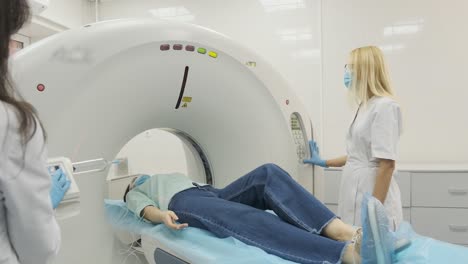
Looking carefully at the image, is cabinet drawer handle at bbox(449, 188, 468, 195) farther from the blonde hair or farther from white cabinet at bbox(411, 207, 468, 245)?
the blonde hair

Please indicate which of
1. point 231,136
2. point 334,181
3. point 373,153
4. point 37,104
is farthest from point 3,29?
point 334,181

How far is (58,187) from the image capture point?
3.07 ft

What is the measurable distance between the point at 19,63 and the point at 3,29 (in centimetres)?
64

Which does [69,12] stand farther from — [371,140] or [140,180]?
[371,140]

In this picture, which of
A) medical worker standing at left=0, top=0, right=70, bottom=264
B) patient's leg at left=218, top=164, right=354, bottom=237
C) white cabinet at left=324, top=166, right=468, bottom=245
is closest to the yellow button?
patient's leg at left=218, top=164, right=354, bottom=237

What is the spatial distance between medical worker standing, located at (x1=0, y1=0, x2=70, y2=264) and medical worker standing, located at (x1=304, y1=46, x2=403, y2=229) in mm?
1255

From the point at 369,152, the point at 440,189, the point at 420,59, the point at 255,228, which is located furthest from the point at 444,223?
the point at 255,228

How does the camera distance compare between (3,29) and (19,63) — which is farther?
(19,63)

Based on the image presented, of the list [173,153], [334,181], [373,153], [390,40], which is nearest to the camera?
[373,153]

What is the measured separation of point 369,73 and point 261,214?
2.60 feet

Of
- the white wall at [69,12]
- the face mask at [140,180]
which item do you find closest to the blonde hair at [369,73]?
the face mask at [140,180]

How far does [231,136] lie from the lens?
1699 mm

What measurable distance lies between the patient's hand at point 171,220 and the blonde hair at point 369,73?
94cm

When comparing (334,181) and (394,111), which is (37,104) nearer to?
(394,111)
